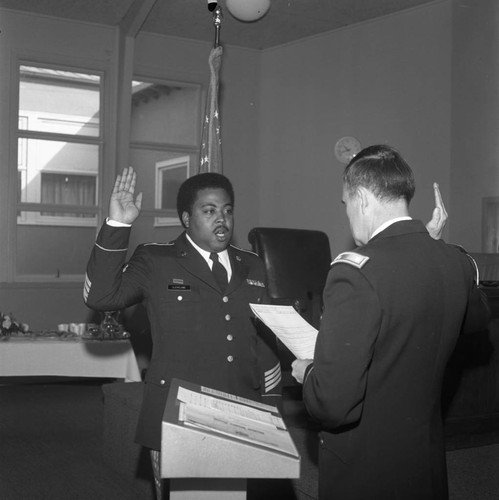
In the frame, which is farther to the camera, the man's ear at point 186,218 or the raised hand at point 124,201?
the man's ear at point 186,218

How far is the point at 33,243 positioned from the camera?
24.1 feet

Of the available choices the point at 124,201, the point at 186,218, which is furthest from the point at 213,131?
the point at 124,201

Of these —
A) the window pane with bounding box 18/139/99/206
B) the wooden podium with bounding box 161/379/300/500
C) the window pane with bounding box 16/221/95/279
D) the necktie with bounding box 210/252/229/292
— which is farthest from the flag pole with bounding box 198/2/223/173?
the wooden podium with bounding box 161/379/300/500

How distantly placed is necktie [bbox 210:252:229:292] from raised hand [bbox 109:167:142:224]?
30 centimetres

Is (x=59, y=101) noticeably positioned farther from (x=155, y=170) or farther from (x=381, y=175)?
(x=381, y=175)

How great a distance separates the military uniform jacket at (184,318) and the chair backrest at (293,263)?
2285 mm

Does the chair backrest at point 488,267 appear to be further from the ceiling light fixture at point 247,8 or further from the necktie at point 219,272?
the ceiling light fixture at point 247,8

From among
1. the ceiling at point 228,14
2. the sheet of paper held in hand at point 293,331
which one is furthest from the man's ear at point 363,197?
the ceiling at point 228,14

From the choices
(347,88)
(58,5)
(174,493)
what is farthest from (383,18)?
(174,493)

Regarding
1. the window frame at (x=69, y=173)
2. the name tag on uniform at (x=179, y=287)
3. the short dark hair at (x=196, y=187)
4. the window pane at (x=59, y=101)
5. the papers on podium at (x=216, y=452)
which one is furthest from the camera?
the window pane at (x=59, y=101)

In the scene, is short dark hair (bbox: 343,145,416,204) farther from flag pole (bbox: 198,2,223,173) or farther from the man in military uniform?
flag pole (bbox: 198,2,223,173)

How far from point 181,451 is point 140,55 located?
23.0 ft

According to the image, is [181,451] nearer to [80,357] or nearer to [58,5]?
[80,357]

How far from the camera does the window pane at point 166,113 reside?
791cm
